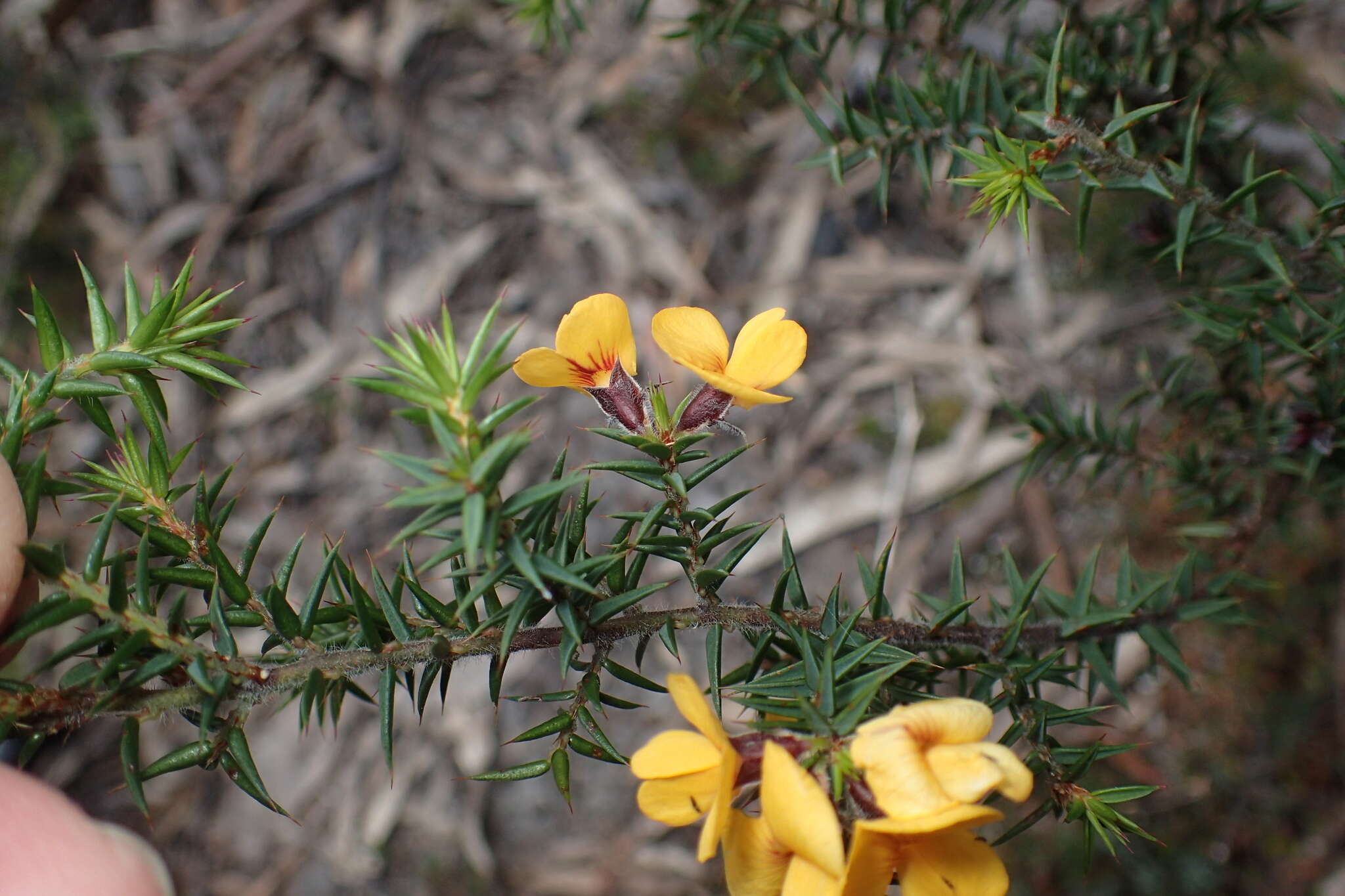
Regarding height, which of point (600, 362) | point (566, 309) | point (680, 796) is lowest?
point (566, 309)

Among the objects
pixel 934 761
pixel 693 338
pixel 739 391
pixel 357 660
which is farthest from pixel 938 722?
pixel 357 660

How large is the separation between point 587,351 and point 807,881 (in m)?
0.59

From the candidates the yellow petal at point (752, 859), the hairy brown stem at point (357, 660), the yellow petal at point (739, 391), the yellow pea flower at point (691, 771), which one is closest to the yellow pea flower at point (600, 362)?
the yellow petal at point (739, 391)

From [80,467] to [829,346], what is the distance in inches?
115

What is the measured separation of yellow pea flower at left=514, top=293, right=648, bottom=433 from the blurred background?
1.63 metres

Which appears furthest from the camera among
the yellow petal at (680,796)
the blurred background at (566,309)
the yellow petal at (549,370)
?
the blurred background at (566,309)

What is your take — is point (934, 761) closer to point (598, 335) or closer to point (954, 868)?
point (954, 868)

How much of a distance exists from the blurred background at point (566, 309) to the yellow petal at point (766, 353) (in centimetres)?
153

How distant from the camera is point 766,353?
0.93m

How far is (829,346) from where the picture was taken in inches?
118

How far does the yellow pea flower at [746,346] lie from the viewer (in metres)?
0.92

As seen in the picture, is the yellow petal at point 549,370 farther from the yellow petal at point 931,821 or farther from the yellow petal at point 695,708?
the yellow petal at point 931,821

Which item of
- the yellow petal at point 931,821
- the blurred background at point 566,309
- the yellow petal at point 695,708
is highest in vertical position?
the yellow petal at point 695,708

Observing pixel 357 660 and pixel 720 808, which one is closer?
pixel 720 808
